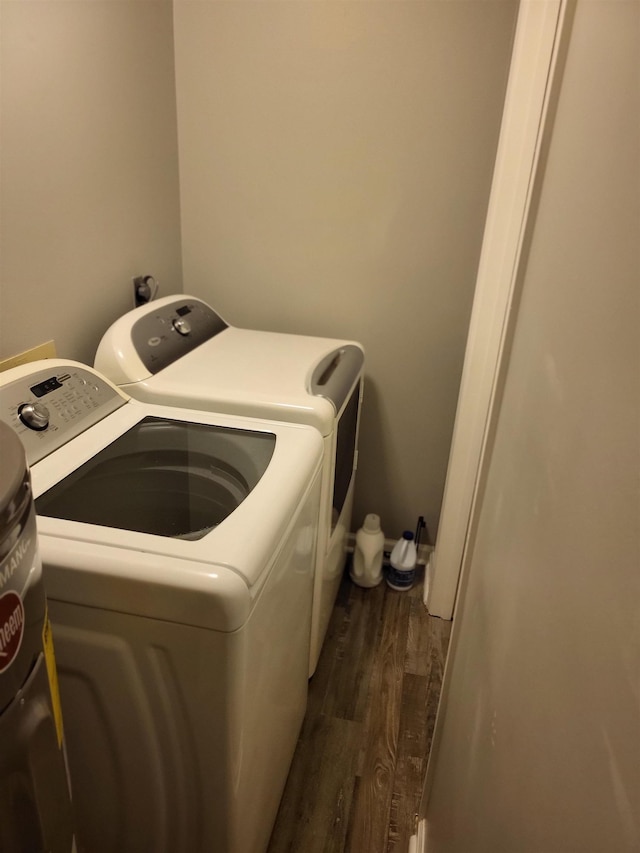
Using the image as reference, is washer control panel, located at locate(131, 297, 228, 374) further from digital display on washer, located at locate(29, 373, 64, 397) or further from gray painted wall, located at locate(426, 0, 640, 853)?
gray painted wall, located at locate(426, 0, 640, 853)

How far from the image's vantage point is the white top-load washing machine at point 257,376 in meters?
1.33

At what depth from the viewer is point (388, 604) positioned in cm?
206

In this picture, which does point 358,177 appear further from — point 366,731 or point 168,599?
point 366,731

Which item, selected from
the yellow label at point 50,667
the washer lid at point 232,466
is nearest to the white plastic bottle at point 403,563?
the washer lid at point 232,466

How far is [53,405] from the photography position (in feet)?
3.78

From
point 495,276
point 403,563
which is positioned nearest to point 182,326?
point 495,276

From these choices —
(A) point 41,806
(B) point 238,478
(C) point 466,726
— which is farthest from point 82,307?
(C) point 466,726

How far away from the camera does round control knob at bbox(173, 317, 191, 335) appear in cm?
163

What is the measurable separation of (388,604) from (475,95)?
163cm

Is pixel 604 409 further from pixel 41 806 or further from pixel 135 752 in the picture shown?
pixel 135 752

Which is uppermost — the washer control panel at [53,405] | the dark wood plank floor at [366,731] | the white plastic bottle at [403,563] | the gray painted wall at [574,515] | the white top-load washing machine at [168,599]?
the gray painted wall at [574,515]

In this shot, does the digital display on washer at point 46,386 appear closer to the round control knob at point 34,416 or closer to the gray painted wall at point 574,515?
the round control knob at point 34,416

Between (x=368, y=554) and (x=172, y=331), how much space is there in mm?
1023

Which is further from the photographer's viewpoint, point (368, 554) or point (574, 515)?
point (368, 554)
